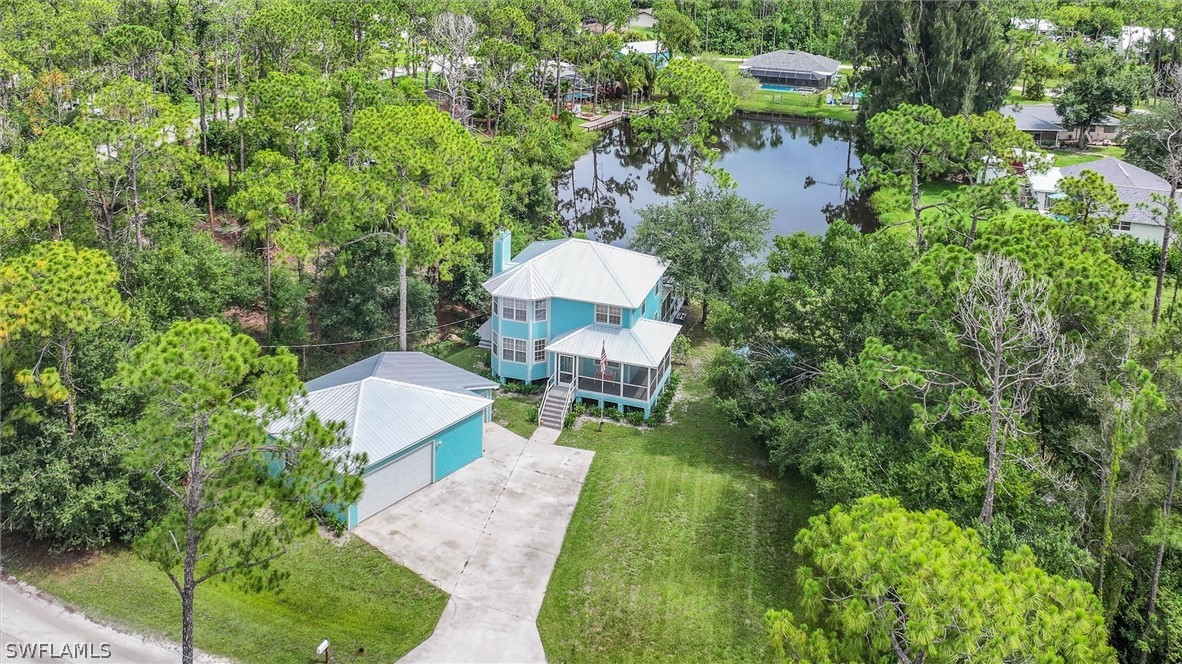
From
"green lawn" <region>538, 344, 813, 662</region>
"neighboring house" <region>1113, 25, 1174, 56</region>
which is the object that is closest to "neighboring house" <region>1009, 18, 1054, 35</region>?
"neighboring house" <region>1113, 25, 1174, 56</region>

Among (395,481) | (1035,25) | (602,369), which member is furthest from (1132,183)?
(1035,25)

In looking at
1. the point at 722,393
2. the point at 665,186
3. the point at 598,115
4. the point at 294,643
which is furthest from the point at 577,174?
the point at 294,643

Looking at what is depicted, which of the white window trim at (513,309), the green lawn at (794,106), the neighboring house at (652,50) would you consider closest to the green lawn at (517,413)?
the white window trim at (513,309)

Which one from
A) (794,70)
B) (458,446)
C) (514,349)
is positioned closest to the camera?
(458,446)

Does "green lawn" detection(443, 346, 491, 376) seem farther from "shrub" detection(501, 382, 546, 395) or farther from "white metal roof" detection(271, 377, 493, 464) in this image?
"white metal roof" detection(271, 377, 493, 464)

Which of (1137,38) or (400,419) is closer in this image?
(400,419)

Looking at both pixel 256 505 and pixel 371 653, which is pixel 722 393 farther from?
pixel 256 505

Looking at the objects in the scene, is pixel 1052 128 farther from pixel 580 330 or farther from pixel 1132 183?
pixel 580 330

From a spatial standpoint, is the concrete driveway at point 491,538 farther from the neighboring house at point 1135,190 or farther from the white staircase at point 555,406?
the neighboring house at point 1135,190
